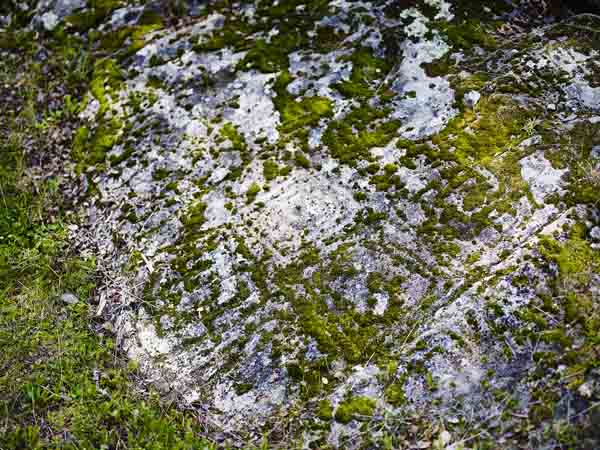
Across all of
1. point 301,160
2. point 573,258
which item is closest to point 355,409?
point 573,258

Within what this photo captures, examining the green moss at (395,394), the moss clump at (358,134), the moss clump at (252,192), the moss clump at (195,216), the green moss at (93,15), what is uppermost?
the green moss at (93,15)

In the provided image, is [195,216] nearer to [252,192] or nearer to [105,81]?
[252,192]

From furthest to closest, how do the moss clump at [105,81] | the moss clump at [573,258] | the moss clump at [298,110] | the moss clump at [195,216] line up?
the moss clump at [105,81], the moss clump at [298,110], the moss clump at [195,216], the moss clump at [573,258]

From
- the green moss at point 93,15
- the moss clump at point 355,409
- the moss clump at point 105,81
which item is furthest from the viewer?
the green moss at point 93,15

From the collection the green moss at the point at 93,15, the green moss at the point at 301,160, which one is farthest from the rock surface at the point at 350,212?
the green moss at the point at 93,15

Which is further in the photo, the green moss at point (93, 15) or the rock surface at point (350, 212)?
the green moss at point (93, 15)

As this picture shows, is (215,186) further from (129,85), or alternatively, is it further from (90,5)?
(90,5)

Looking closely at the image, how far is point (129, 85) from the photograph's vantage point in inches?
173

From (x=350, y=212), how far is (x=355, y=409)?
129 cm

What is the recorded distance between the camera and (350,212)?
11.4 ft

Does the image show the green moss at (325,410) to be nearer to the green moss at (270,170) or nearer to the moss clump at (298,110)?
the green moss at (270,170)

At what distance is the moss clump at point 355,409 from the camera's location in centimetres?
282

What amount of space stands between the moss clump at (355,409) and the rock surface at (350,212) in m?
0.01

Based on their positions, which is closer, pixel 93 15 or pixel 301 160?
pixel 301 160
